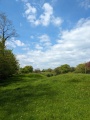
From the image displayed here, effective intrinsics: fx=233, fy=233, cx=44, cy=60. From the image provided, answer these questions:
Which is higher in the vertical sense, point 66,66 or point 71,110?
point 66,66

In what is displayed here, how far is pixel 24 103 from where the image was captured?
2416 cm

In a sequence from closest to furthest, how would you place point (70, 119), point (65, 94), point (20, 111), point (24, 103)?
1. point (70, 119)
2. point (20, 111)
3. point (24, 103)
4. point (65, 94)

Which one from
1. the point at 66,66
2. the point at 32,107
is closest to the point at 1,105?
the point at 32,107

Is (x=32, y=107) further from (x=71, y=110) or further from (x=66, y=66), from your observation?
(x=66, y=66)

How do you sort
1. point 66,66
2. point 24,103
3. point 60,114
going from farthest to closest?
1. point 66,66
2. point 24,103
3. point 60,114

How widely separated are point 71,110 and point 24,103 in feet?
20.1

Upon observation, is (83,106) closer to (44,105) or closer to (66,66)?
(44,105)

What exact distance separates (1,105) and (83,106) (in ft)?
28.6

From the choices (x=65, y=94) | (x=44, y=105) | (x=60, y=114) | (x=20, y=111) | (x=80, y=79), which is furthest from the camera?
(x=80, y=79)

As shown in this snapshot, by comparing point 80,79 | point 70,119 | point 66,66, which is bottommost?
point 70,119

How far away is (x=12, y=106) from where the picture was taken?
23172 millimetres

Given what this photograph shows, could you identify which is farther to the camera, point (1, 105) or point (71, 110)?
point (1, 105)

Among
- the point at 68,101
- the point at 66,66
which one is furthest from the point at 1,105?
the point at 66,66

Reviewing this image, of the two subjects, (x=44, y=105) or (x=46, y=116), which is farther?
(x=44, y=105)
